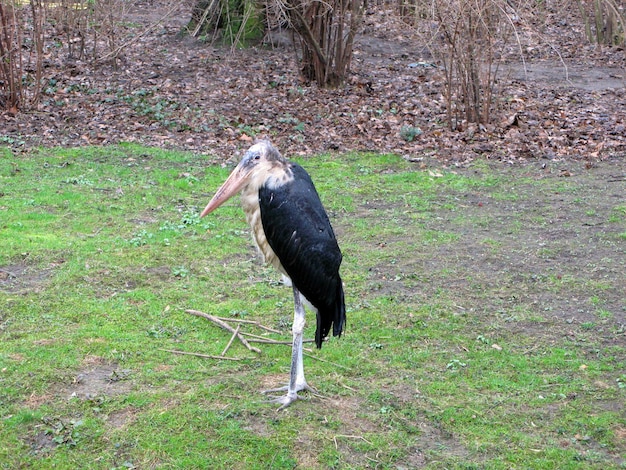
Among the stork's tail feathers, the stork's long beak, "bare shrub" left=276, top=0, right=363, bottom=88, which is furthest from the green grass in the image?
"bare shrub" left=276, top=0, right=363, bottom=88

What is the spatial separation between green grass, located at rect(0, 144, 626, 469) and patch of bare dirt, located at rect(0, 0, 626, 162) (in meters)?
1.50

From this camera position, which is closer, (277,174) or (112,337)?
(277,174)

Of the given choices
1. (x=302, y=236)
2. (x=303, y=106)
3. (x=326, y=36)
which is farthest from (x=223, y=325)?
(x=326, y=36)

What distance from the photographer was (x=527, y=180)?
9.24 metres

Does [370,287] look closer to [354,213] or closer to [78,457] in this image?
[354,213]

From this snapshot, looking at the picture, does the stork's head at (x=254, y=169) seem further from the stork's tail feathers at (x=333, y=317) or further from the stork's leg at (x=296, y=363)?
the stork's tail feathers at (x=333, y=317)

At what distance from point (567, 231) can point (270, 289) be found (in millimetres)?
3139

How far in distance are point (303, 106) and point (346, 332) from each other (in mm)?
6851

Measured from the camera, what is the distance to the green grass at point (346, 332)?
14.2 ft

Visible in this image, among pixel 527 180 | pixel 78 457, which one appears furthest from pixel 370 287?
pixel 527 180

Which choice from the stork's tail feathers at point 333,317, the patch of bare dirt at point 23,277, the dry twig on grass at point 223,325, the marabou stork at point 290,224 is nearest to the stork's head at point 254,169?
the marabou stork at point 290,224

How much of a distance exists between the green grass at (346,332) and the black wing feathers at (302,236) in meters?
0.74

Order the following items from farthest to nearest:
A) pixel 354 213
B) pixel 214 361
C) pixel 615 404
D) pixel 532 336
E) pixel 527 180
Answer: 1. pixel 527 180
2. pixel 354 213
3. pixel 532 336
4. pixel 214 361
5. pixel 615 404

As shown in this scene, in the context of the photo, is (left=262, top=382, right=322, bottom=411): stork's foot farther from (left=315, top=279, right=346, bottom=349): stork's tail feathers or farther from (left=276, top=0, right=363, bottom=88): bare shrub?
(left=276, top=0, right=363, bottom=88): bare shrub
